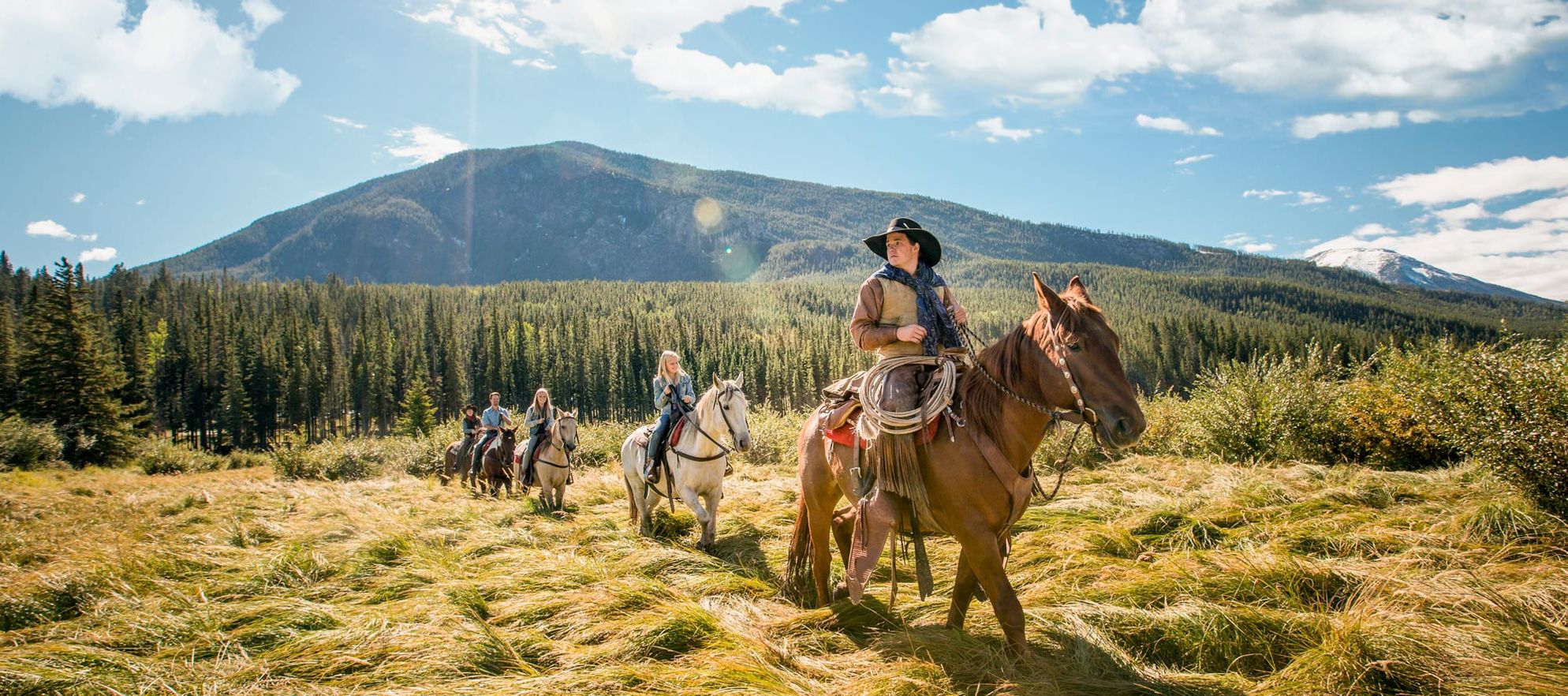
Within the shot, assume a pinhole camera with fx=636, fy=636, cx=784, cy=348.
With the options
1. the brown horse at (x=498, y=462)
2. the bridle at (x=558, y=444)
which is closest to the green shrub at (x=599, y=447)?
the brown horse at (x=498, y=462)

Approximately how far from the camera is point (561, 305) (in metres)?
131

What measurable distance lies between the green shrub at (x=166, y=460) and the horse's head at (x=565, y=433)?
94.2 feet

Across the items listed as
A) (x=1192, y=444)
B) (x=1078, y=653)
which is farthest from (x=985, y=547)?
(x=1192, y=444)

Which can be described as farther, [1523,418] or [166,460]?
[166,460]

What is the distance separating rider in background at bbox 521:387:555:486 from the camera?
39.7 feet

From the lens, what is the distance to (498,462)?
13.4m

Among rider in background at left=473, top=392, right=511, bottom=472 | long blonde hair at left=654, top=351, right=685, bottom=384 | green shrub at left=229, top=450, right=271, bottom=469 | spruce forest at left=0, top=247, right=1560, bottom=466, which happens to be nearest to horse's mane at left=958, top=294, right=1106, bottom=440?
long blonde hair at left=654, top=351, right=685, bottom=384

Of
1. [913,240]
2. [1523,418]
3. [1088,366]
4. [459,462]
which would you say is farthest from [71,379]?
[1523,418]

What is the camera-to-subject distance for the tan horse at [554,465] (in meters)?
11.3

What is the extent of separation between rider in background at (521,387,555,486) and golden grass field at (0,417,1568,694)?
441cm

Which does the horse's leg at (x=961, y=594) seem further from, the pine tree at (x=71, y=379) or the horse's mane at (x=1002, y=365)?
the pine tree at (x=71, y=379)

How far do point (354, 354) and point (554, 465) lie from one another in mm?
70952

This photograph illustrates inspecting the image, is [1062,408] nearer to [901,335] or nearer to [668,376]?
[901,335]

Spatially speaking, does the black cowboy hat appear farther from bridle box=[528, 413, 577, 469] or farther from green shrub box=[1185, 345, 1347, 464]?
green shrub box=[1185, 345, 1347, 464]
